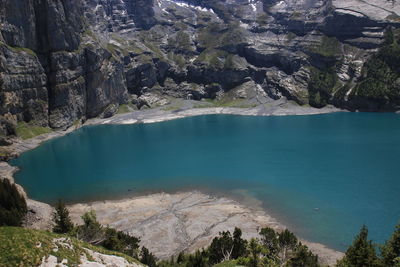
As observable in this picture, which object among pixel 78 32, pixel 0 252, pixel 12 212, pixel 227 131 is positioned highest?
pixel 78 32

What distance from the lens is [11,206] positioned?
6309 cm

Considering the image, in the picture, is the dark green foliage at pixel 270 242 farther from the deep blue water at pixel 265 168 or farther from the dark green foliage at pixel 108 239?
the dark green foliage at pixel 108 239

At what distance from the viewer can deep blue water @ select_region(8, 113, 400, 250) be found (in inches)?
2724

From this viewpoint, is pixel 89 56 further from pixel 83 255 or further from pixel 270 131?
pixel 83 255

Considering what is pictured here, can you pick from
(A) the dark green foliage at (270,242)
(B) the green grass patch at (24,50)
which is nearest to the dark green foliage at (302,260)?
(A) the dark green foliage at (270,242)

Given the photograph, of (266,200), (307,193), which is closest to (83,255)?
(266,200)

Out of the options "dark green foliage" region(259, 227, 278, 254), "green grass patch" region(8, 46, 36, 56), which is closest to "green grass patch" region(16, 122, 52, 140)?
"green grass patch" region(8, 46, 36, 56)

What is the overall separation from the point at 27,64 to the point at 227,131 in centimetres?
9293

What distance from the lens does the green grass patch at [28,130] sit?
14845cm

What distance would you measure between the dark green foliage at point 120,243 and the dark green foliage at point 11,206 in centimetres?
1713

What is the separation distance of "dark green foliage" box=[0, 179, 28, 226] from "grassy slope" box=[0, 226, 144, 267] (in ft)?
120

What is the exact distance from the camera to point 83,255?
24.5m

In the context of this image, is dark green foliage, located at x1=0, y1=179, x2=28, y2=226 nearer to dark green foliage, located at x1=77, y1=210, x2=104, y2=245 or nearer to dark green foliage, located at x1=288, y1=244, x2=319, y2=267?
dark green foliage, located at x1=77, y1=210, x2=104, y2=245

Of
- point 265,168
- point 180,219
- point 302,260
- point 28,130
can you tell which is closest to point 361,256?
point 302,260
